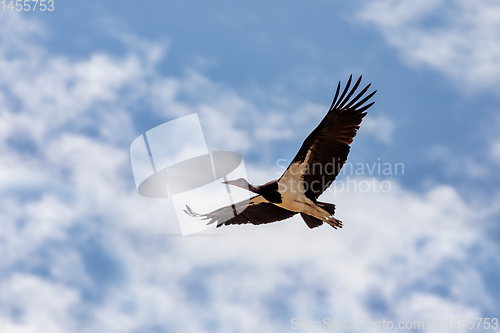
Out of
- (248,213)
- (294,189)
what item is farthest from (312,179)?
(248,213)

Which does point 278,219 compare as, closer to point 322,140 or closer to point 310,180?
point 310,180

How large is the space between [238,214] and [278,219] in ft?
3.81

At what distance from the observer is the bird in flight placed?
53.7 ft

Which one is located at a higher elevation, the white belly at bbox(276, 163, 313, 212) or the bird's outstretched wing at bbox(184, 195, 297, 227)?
the bird's outstretched wing at bbox(184, 195, 297, 227)

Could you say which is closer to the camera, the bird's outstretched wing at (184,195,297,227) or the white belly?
the white belly

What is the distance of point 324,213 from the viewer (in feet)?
56.5

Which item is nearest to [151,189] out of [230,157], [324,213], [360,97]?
[230,157]

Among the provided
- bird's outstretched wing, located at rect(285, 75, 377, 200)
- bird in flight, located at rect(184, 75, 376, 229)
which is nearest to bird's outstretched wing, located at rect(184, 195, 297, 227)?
bird in flight, located at rect(184, 75, 376, 229)

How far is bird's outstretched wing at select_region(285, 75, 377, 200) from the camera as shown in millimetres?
16312

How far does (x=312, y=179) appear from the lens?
17.2 metres

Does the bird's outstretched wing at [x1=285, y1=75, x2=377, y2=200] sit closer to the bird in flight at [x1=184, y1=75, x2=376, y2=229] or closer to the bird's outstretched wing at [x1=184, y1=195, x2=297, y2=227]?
the bird in flight at [x1=184, y1=75, x2=376, y2=229]

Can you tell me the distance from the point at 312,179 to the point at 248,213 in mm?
2704

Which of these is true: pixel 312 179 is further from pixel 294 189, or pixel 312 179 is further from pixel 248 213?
pixel 248 213

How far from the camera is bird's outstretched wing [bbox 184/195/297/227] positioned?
61.8 feet
